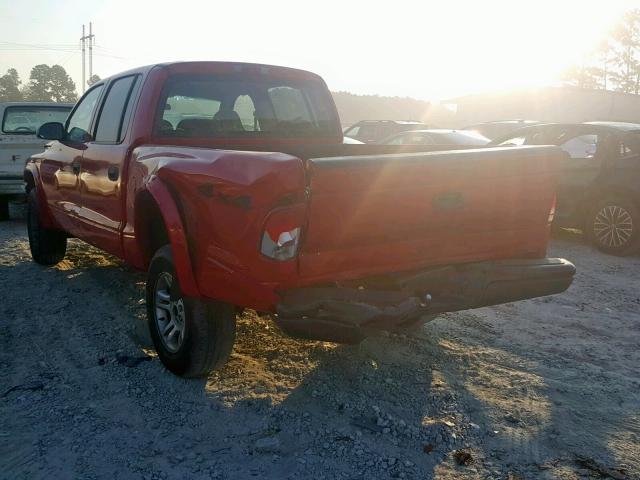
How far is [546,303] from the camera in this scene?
5688 millimetres

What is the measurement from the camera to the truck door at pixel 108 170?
4605 millimetres

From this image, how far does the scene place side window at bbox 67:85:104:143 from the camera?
5.70 meters

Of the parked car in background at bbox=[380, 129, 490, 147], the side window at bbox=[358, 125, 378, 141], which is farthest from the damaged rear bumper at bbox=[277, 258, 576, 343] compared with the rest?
the side window at bbox=[358, 125, 378, 141]

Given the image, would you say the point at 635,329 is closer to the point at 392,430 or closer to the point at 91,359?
the point at 392,430

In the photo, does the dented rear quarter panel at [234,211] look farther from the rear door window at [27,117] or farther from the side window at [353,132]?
the side window at [353,132]

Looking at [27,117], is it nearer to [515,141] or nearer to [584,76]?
[515,141]

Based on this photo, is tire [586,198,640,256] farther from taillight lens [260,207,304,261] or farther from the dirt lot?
taillight lens [260,207,304,261]

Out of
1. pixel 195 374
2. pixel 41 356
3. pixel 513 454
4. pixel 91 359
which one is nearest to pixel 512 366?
pixel 513 454

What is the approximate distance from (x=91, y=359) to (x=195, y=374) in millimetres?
902

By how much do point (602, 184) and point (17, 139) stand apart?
846 centimetres

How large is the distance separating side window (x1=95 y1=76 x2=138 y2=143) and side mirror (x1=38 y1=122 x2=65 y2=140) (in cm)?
68

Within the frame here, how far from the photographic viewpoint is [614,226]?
300 inches

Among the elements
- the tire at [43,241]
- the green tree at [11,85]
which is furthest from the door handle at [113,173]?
the green tree at [11,85]

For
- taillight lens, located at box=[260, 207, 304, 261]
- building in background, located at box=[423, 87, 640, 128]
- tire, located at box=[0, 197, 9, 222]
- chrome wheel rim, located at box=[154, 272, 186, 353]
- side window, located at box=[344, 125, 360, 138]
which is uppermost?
building in background, located at box=[423, 87, 640, 128]
